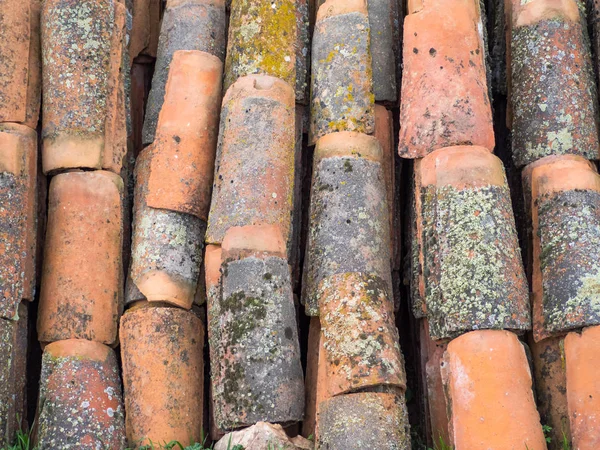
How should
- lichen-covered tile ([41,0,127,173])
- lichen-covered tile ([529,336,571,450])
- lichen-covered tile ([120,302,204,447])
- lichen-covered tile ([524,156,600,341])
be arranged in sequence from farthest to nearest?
lichen-covered tile ([41,0,127,173])
lichen-covered tile ([120,302,204,447])
lichen-covered tile ([529,336,571,450])
lichen-covered tile ([524,156,600,341])

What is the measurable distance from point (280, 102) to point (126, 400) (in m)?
1.84

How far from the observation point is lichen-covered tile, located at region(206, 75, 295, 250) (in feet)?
17.1

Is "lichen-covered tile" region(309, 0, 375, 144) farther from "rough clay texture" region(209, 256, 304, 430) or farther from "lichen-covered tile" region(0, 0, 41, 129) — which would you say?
"lichen-covered tile" region(0, 0, 41, 129)

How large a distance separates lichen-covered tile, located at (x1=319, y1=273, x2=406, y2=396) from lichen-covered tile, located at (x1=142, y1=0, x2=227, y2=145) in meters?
1.81

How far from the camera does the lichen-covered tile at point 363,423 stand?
454 centimetres

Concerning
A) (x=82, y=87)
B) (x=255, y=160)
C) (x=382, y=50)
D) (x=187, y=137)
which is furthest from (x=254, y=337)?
(x=382, y=50)

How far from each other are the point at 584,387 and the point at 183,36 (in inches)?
128

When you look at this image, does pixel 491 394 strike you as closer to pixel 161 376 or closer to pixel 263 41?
pixel 161 376

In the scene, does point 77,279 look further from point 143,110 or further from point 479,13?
point 479,13

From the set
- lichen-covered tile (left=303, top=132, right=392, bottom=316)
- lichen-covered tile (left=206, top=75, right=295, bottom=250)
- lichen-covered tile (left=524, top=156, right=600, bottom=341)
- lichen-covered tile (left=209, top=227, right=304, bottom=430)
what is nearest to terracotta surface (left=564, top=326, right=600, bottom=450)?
lichen-covered tile (left=524, top=156, right=600, bottom=341)

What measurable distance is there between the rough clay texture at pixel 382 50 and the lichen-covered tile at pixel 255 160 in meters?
0.62

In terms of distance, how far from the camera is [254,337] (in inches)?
193

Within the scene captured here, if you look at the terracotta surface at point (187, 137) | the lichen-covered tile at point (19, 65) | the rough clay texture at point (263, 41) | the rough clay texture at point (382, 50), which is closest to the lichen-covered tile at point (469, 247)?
the rough clay texture at point (382, 50)

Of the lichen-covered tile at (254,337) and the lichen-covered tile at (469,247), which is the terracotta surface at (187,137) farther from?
the lichen-covered tile at (469,247)
